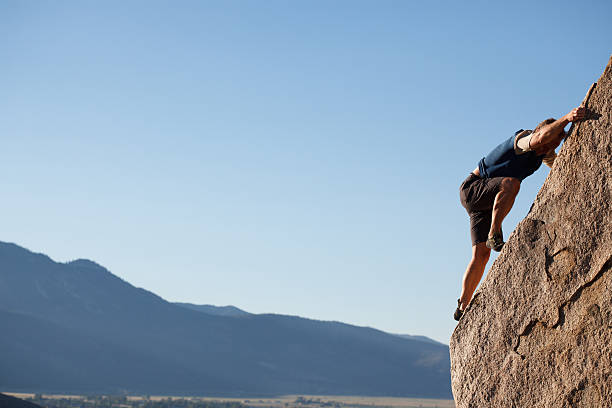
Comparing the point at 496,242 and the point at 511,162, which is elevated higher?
the point at 511,162

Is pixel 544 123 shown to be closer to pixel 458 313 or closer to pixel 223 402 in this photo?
pixel 458 313

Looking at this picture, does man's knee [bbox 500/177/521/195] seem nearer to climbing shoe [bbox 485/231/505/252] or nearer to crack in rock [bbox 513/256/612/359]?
climbing shoe [bbox 485/231/505/252]

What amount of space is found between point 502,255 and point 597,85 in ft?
5.64

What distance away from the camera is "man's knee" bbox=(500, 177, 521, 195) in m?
7.30

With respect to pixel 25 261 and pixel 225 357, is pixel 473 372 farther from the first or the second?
pixel 25 261

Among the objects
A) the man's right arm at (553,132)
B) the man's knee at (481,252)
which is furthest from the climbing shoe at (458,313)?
the man's right arm at (553,132)

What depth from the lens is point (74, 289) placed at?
155m

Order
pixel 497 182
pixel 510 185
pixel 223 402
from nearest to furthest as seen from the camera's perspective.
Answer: pixel 510 185 → pixel 497 182 → pixel 223 402

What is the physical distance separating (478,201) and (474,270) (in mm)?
698

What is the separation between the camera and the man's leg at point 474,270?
7680mm

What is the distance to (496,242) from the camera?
7.32 metres

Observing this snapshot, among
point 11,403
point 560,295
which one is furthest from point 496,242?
point 11,403

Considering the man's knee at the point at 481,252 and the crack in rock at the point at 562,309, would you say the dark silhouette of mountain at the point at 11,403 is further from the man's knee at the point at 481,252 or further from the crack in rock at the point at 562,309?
the crack in rock at the point at 562,309

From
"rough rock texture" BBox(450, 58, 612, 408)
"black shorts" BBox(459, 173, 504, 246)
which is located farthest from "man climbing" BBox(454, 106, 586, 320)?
"rough rock texture" BBox(450, 58, 612, 408)
